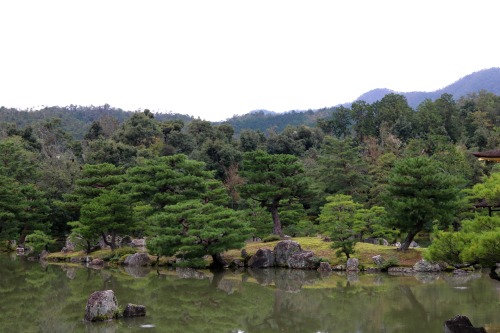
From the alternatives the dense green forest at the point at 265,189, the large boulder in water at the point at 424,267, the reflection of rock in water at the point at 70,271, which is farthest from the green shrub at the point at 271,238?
the reflection of rock in water at the point at 70,271

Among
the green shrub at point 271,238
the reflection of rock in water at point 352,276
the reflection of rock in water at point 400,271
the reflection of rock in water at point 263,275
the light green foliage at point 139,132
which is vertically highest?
the light green foliage at point 139,132

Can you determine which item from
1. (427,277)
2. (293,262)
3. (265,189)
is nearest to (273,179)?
(265,189)

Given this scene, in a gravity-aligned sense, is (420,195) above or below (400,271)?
above

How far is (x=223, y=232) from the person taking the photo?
20.4m

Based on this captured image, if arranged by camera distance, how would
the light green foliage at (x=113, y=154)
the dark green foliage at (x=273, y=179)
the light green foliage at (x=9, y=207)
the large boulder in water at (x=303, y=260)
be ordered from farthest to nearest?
the light green foliage at (x=113, y=154), the light green foliage at (x=9, y=207), the dark green foliage at (x=273, y=179), the large boulder in water at (x=303, y=260)

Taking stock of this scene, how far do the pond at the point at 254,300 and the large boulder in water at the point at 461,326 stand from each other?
0.68 m

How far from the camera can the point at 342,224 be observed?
67.7ft

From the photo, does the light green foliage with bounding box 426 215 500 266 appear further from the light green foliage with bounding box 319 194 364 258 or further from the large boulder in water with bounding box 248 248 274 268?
the large boulder in water with bounding box 248 248 274 268

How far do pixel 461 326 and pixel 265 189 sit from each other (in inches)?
606

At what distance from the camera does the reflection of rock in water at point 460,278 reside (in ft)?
55.7

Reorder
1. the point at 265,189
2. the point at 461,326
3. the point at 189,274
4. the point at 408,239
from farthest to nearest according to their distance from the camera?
1. the point at 265,189
2. the point at 408,239
3. the point at 189,274
4. the point at 461,326

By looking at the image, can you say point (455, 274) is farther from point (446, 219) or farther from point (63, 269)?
point (63, 269)

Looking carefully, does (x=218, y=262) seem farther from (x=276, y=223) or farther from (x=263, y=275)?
(x=276, y=223)

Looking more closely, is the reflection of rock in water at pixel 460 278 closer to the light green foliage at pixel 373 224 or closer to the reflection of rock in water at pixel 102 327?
the light green foliage at pixel 373 224
